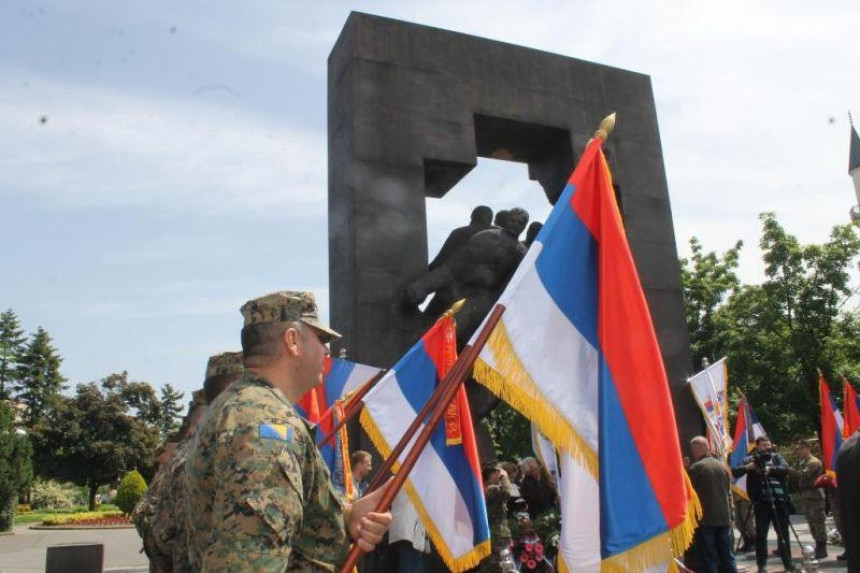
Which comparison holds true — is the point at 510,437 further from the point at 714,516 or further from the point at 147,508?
the point at 147,508

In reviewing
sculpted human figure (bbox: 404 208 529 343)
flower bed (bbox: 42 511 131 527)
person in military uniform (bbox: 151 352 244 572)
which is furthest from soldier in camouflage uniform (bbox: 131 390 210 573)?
flower bed (bbox: 42 511 131 527)

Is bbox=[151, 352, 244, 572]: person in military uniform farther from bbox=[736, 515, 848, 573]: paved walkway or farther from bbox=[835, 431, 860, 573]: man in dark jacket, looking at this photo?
bbox=[736, 515, 848, 573]: paved walkway

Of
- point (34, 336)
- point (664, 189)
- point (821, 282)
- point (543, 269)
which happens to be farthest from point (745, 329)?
point (34, 336)

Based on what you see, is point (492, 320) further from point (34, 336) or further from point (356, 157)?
point (34, 336)

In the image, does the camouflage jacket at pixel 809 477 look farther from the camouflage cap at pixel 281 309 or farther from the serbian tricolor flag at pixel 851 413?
the camouflage cap at pixel 281 309

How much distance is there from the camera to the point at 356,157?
834 cm

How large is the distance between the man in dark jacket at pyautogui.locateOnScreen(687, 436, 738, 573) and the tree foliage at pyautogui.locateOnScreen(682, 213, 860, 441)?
1696 centimetres

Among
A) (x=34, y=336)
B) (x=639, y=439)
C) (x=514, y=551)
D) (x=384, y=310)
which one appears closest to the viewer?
(x=639, y=439)

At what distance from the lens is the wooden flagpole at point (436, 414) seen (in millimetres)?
2266

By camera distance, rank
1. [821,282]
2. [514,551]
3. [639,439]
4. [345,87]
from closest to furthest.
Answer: [639,439] < [514,551] < [345,87] < [821,282]

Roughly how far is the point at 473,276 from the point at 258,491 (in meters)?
6.64

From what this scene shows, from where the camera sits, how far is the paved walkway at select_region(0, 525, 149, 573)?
12.2m

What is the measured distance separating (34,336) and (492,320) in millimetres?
71350

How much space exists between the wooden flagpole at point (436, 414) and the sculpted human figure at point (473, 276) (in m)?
4.89
